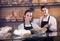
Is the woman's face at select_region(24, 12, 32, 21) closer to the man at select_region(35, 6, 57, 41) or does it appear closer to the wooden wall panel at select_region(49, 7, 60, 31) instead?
the man at select_region(35, 6, 57, 41)

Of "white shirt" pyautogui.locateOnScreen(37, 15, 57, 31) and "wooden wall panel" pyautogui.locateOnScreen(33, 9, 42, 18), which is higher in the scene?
"wooden wall panel" pyautogui.locateOnScreen(33, 9, 42, 18)

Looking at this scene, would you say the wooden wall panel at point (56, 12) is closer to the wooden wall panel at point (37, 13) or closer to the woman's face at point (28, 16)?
the wooden wall panel at point (37, 13)

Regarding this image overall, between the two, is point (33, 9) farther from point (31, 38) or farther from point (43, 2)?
point (31, 38)

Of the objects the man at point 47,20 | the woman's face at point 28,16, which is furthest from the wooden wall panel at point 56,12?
the woman's face at point 28,16

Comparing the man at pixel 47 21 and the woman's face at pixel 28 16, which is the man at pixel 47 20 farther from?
the woman's face at pixel 28 16

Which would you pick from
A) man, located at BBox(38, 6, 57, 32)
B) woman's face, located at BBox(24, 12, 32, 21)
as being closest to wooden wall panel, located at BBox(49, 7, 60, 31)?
man, located at BBox(38, 6, 57, 32)

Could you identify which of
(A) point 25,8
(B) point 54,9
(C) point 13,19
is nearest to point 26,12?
(A) point 25,8

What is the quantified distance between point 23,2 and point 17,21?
20 centimetres

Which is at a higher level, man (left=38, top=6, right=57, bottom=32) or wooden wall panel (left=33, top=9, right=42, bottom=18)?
wooden wall panel (left=33, top=9, right=42, bottom=18)

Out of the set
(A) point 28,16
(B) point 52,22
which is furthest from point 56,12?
(A) point 28,16

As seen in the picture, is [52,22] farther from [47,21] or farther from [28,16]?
[28,16]

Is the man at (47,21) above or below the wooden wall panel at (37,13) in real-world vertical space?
below

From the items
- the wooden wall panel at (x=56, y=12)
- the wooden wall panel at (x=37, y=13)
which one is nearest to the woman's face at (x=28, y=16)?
the wooden wall panel at (x=37, y=13)

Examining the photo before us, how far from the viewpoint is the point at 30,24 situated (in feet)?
5.00
